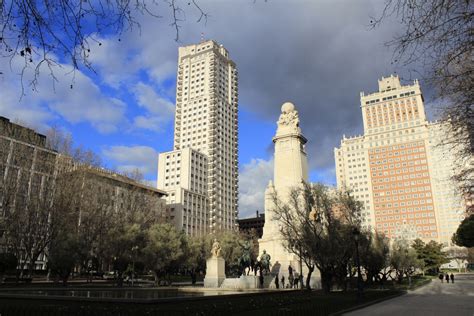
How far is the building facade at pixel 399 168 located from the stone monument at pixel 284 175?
3401 inches

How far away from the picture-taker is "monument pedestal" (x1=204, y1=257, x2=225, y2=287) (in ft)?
124

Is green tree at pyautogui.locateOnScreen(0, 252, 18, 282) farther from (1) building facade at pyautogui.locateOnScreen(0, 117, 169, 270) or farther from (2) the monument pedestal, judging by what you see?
(2) the monument pedestal

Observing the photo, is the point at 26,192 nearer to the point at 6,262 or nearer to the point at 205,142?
the point at 6,262

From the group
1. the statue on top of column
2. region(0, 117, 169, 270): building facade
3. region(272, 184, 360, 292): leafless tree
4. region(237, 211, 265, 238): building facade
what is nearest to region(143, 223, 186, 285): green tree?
region(0, 117, 169, 270): building facade

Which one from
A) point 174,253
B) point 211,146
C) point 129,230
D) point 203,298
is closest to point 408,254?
point 174,253

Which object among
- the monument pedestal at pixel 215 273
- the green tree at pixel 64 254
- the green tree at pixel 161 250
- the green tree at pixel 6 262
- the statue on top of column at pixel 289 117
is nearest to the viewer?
the green tree at pixel 6 262

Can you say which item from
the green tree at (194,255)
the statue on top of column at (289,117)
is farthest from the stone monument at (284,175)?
the green tree at (194,255)

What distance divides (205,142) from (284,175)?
89.2m

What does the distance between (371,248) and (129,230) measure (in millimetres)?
29284

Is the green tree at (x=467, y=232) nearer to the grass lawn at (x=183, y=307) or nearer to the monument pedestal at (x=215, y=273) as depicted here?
the monument pedestal at (x=215, y=273)

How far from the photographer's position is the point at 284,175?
165 feet

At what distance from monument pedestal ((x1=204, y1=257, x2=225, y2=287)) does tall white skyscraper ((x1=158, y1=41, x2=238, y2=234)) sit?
7697cm

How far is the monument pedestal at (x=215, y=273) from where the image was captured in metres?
37.8

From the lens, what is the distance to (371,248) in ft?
144
